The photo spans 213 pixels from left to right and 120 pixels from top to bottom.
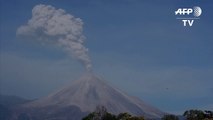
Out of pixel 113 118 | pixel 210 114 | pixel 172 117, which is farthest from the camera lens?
pixel 172 117

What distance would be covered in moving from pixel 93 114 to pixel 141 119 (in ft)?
63.9

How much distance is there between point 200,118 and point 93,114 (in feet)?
61.6

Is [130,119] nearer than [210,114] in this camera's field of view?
Yes

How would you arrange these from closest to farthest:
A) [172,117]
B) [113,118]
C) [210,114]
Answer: [210,114], [113,118], [172,117]

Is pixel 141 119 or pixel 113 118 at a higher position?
pixel 113 118

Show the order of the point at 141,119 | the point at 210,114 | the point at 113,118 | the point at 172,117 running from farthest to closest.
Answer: the point at 172,117, the point at 113,118, the point at 210,114, the point at 141,119

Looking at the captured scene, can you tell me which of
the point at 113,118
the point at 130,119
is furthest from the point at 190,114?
the point at 130,119

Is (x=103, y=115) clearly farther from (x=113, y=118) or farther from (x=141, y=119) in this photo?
(x=141, y=119)

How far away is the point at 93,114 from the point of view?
8356 centimetres

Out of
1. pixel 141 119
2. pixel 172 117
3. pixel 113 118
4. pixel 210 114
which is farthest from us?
pixel 172 117

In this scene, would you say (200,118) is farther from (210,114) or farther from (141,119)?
(141,119)

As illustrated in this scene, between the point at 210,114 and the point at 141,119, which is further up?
the point at 210,114

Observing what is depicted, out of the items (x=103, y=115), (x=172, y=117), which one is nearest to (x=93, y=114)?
(x=103, y=115)

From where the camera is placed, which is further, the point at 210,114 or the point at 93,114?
the point at 93,114
